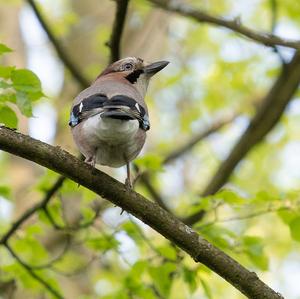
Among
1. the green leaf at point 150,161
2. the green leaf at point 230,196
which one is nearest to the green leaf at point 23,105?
the green leaf at point 150,161

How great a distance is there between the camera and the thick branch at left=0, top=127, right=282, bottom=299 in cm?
427

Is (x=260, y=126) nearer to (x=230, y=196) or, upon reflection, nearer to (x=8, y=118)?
(x=230, y=196)

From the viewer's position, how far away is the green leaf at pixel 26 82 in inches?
190

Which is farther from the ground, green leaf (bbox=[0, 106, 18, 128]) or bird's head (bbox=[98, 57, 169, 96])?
bird's head (bbox=[98, 57, 169, 96])

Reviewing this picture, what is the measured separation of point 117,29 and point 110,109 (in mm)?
1427

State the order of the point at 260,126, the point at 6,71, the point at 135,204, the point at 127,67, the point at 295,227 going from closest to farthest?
1. the point at 135,204
2. the point at 6,71
3. the point at 295,227
4. the point at 127,67
5. the point at 260,126

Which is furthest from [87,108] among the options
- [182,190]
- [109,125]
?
[182,190]

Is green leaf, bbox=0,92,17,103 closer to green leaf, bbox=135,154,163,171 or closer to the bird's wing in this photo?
the bird's wing

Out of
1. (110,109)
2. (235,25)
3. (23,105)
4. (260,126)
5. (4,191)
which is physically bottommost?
(4,191)

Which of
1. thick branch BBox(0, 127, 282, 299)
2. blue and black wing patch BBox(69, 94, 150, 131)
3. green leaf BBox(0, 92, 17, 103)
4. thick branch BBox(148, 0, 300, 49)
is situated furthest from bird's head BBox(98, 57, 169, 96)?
thick branch BBox(0, 127, 282, 299)

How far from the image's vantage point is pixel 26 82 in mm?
4852

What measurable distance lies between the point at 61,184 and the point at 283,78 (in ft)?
10.6

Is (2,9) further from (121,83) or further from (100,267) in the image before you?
(121,83)

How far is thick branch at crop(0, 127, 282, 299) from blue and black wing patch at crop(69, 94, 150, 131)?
45 centimetres
